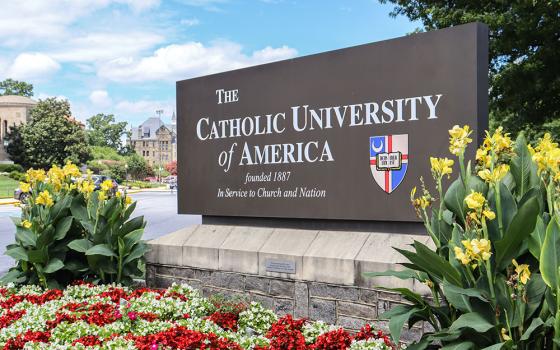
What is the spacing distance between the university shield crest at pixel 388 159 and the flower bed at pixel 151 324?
1.40 meters

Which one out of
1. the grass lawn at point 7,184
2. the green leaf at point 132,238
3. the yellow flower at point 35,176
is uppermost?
the yellow flower at point 35,176

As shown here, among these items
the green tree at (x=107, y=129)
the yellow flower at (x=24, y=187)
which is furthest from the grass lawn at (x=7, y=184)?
the green tree at (x=107, y=129)

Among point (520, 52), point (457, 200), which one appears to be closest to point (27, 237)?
point (457, 200)

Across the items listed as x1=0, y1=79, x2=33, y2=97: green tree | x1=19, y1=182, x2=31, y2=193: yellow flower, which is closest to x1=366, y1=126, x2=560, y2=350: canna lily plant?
x1=19, y1=182, x2=31, y2=193: yellow flower

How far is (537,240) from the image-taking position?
122 inches

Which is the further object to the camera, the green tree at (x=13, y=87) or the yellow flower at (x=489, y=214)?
the green tree at (x=13, y=87)

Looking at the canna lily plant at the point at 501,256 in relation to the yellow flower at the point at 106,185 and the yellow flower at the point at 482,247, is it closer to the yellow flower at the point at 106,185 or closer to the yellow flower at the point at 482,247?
the yellow flower at the point at 482,247

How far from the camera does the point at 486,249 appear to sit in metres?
2.87

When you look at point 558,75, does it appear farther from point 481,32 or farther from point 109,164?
point 109,164

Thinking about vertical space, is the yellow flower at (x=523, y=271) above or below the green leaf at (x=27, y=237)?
above

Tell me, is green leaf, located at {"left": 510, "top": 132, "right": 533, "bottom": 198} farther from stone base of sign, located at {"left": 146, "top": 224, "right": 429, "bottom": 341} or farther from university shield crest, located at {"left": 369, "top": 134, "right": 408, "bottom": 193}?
university shield crest, located at {"left": 369, "top": 134, "right": 408, "bottom": 193}

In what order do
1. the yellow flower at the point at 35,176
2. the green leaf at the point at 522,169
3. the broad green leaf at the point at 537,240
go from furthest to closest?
the yellow flower at the point at 35,176, the green leaf at the point at 522,169, the broad green leaf at the point at 537,240

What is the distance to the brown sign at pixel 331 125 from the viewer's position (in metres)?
4.80

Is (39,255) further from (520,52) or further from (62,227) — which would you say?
(520,52)
